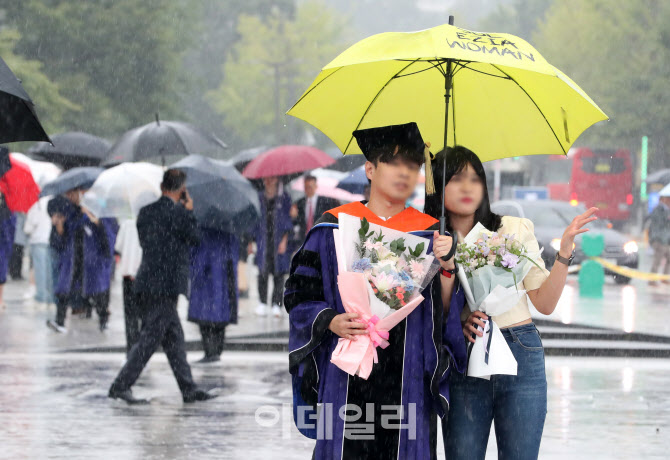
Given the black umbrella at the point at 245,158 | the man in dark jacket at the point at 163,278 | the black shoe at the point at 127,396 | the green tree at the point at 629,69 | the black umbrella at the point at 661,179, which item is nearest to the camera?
the man in dark jacket at the point at 163,278

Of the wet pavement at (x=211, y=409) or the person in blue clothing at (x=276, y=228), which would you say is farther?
the person in blue clothing at (x=276, y=228)

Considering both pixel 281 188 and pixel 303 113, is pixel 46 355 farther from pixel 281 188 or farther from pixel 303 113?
pixel 303 113

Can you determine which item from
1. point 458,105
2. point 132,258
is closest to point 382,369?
point 458,105

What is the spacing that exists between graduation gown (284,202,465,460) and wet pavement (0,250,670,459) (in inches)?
115

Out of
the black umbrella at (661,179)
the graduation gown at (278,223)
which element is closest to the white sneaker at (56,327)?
the graduation gown at (278,223)

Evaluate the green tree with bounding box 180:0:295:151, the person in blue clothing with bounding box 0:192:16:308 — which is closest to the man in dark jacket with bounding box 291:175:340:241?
the person in blue clothing with bounding box 0:192:16:308

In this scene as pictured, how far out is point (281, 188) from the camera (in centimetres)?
1521

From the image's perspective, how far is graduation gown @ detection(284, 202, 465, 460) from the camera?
4254 mm

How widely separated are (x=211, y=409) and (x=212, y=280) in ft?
7.71

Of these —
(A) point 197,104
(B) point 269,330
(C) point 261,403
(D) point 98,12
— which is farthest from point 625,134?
(C) point 261,403

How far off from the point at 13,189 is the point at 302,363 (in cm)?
1219

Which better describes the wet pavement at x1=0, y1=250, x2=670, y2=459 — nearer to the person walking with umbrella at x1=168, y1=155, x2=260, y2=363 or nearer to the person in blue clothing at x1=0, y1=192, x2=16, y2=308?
the person walking with umbrella at x1=168, y1=155, x2=260, y2=363

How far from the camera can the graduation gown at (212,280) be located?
35.0 feet

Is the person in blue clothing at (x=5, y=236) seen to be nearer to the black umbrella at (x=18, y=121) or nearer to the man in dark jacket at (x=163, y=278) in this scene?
the man in dark jacket at (x=163, y=278)
